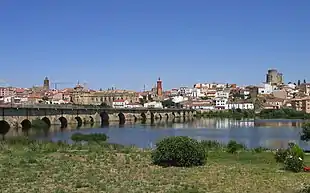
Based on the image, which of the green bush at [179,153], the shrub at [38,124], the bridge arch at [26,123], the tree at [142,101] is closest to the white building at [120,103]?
the tree at [142,101]

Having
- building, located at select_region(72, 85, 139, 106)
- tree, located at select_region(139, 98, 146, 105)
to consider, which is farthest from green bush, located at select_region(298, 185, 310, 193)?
building, located at select_region(72, 85, 139, 106)

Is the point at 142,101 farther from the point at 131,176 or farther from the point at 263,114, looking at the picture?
the point at 131,176

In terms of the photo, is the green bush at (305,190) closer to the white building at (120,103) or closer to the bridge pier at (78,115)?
the bridge pier at (78,115)

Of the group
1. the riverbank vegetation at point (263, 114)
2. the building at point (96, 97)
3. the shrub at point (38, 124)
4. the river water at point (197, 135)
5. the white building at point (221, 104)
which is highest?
the building at point (96, 97)

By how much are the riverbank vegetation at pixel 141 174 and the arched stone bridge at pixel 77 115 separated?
4090 centimetres

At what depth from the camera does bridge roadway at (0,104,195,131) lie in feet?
193

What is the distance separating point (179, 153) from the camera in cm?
1633

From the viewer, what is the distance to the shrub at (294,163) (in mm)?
15000

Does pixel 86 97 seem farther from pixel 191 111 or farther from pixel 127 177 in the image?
pixel 127 177

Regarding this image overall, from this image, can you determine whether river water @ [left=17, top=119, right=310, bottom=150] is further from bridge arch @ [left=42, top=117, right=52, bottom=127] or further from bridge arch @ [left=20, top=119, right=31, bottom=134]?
bridge arch @ [left=42, top=117, right=52, bottom=127]

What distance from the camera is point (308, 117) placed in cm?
11325

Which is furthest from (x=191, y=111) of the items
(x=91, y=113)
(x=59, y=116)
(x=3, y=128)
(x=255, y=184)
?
(x=255, y=184)

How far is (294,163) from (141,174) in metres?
5.07

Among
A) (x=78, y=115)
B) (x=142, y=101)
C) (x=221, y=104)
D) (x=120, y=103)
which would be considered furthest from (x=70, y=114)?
(x=142, y=101)
